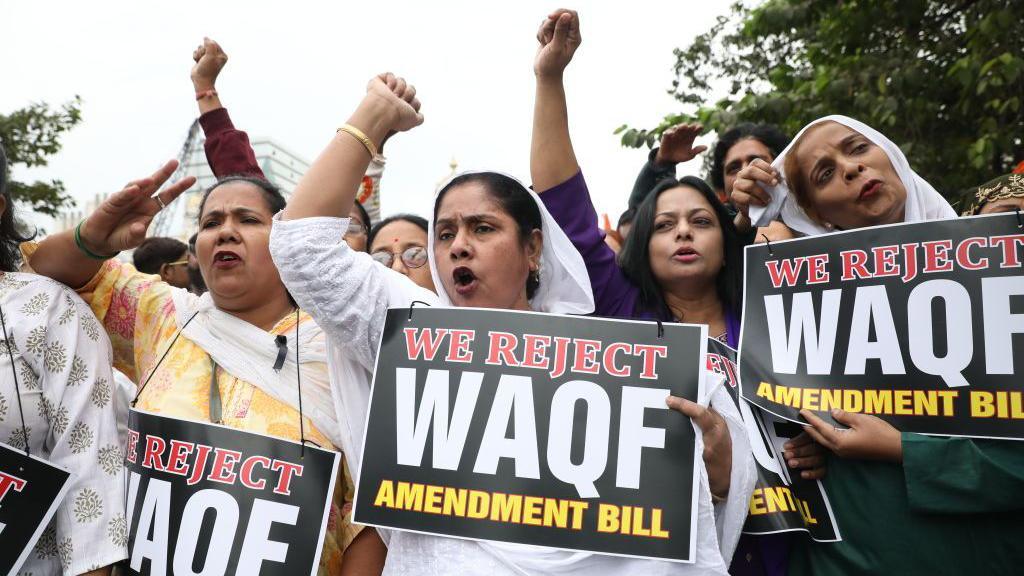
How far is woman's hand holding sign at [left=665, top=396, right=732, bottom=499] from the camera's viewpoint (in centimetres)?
192

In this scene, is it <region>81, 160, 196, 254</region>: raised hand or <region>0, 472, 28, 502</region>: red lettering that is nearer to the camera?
<region>0, 472, 28, 502</region>: red lettering

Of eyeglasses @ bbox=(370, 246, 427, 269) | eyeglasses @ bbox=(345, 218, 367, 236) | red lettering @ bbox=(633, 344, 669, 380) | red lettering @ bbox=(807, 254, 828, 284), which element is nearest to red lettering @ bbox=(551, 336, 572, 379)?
red lettering @ bbox=(633, 344, 669, 380)

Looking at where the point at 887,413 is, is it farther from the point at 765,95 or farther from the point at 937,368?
the point at 765,95

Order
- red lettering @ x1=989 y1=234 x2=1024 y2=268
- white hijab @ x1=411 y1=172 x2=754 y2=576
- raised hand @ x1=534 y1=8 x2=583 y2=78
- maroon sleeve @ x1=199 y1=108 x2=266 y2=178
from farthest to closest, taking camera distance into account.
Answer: maroon sleeve @ x1=199 y1=108 x2=266 y2=178 < raised hand @ x1=534 y1=8 x2=583 y2=78 < red lettering @ x1=989 y1=234 x2=1024 y2=268 < white hijab @ x1=411 y1=172 x2=754 y2=576

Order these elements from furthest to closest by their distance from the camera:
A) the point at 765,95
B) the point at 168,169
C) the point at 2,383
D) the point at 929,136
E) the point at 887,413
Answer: the point at 765,95 < the point at 929,136 < the point at 168,169 < the point at 2,383 < the point at 887,413

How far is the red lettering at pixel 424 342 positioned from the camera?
2035 millimetres

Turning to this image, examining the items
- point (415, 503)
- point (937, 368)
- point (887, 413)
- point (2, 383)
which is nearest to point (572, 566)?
point (415, 503)

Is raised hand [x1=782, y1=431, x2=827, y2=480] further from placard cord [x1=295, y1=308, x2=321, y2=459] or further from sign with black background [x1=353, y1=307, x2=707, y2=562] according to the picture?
placard cord [x1=295, y1=308, x2=321, y2=459]

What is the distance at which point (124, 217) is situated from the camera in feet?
8.18

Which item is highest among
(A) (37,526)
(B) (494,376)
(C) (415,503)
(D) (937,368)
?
(D) (937,368)

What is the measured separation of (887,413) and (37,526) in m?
2.33

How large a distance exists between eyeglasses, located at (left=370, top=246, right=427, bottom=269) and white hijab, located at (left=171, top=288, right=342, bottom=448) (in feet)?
4.43

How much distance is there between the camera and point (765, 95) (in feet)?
24.1

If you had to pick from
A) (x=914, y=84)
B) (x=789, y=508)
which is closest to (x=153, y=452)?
(x=789, y=508)
